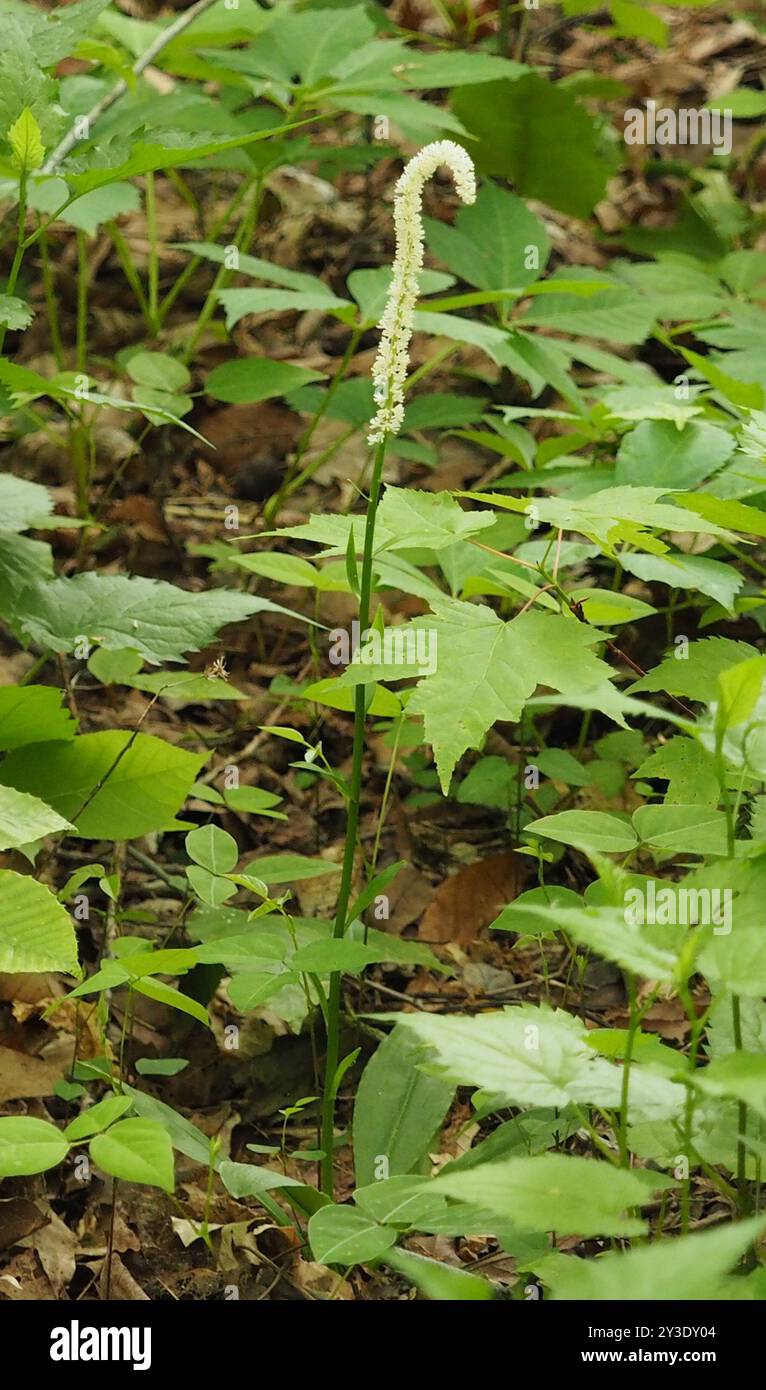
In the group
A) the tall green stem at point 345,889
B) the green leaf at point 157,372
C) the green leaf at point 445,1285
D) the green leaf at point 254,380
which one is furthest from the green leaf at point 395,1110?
the green leaf at point 157,372

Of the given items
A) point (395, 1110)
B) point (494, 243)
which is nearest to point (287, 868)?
point (395, 1110)

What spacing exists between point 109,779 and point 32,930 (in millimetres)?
451

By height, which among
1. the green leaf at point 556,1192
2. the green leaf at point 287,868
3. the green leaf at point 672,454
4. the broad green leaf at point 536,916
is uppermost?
the green leaf at point 672,454

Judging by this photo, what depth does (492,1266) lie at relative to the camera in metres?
1.70

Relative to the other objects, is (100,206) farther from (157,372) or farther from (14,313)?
(14,313)

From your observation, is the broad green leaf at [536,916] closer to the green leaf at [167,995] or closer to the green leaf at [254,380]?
the green leaf at [167,995]

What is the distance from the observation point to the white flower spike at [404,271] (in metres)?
1.37

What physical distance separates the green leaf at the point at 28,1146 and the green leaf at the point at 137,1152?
40mm

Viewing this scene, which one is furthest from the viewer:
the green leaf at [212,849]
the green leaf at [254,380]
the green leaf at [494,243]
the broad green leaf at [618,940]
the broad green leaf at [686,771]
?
the green leaf at [494,243]

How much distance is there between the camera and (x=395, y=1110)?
1739mm

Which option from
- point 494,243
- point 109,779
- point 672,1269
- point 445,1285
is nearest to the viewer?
point 672,1269

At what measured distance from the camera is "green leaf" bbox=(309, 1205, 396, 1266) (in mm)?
1366
